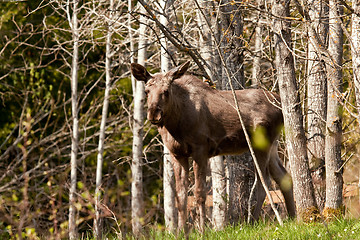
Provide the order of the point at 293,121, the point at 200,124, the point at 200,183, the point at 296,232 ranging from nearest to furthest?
1. the point at 296,232
2. the point at 293,121
3. the point at 200,183
4. the point at 200,124

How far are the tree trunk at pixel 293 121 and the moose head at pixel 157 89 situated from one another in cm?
134

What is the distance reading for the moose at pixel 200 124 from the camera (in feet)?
25.0

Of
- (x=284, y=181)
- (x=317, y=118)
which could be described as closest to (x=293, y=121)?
(x=317, y=118)

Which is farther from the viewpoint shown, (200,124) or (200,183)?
(200,124)

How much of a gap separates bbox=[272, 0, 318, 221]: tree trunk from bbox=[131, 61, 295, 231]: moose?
0.88 m

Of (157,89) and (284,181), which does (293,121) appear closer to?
(157,89)

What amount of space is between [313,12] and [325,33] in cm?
38

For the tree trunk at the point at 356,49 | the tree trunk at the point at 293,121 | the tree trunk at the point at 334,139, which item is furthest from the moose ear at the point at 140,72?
the tree trunk at the point at 356,49

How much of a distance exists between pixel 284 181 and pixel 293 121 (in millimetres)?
2088

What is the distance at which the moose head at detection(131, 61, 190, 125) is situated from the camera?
23.5 ft

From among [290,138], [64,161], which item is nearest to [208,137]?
[290,138]

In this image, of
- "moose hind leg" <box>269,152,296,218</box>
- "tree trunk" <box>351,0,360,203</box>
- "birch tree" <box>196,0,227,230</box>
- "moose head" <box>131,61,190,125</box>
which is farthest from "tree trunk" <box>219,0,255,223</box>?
"tree trunk" <box>351,0,360,203</box>

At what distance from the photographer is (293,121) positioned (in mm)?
6902

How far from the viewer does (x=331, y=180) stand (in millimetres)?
6988
